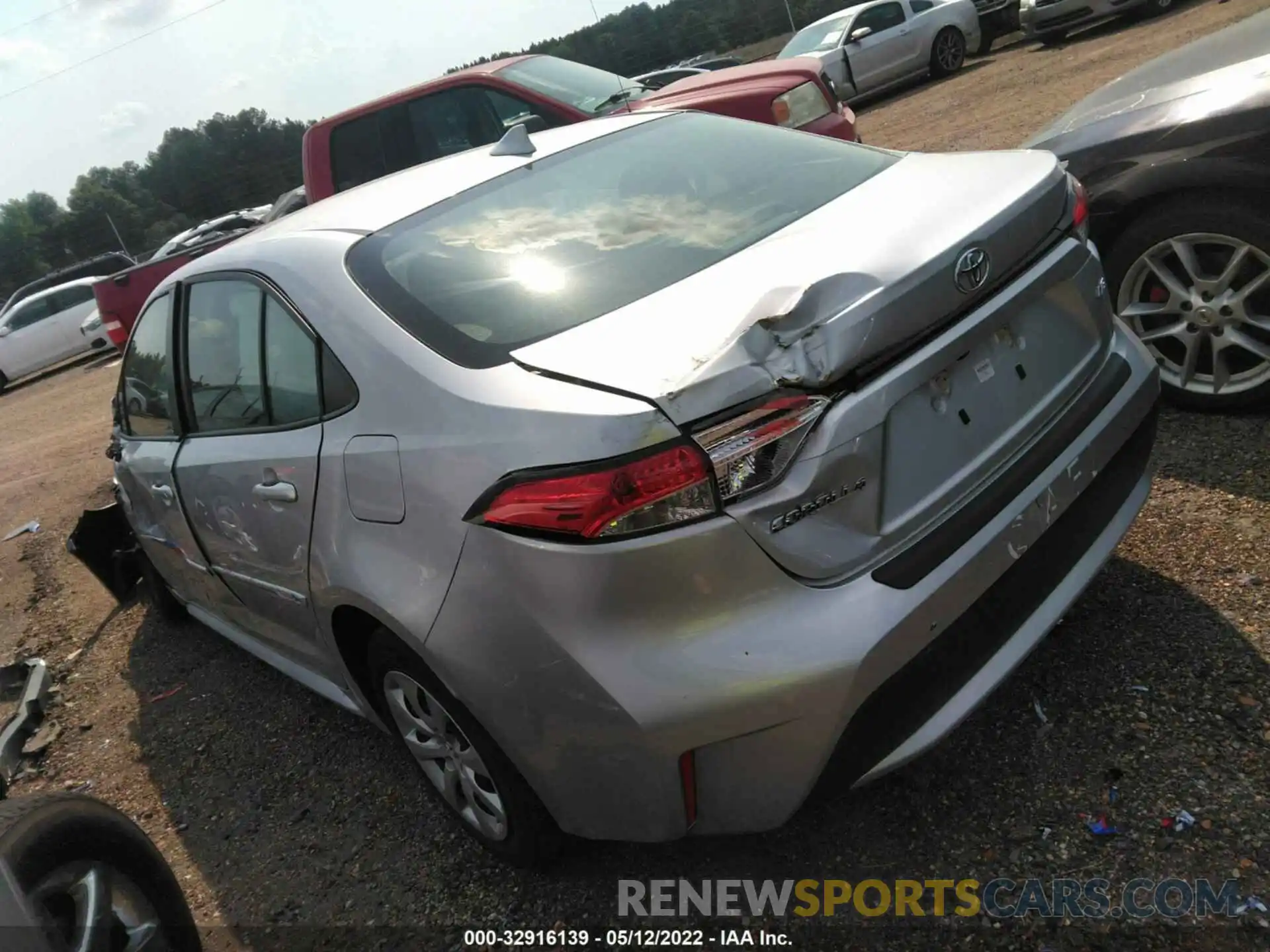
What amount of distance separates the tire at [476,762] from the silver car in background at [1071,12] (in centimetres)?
1450

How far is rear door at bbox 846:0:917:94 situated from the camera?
15891 mm

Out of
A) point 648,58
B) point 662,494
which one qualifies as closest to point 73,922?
point 662,494

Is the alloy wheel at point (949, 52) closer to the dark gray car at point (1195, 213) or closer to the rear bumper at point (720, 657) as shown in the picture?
the dark gray car at point (1195, 213)

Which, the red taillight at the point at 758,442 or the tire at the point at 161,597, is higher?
A: the red taillight at the point at 758,442

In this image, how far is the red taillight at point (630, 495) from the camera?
177 centimetres

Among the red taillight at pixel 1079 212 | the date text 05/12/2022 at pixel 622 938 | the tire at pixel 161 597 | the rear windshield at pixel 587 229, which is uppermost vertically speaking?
the rear windshield at pixel 587 229

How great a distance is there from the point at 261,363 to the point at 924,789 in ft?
6.87

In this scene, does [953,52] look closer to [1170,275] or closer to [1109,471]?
[1170,275]

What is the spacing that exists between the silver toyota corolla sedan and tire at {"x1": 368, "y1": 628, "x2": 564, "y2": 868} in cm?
1

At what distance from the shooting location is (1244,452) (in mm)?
3277

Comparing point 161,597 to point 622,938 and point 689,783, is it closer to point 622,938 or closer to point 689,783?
point 622,938

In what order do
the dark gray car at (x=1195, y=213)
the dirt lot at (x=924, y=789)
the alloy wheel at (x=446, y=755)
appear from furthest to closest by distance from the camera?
the dark gray car at (x=1195, y=213)
the alloy wheel at (x=446, y=755)
the dirt lot at (x=924, y=789)

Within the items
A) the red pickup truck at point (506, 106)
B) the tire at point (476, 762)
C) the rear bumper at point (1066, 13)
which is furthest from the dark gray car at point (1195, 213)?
the rear bumper at point (1066, 13)

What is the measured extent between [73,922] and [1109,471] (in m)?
2.53
